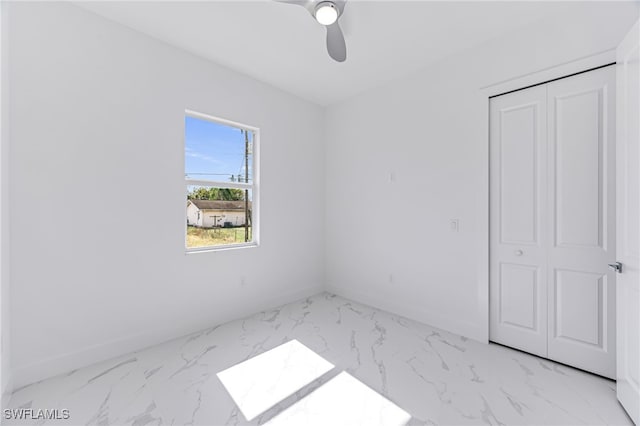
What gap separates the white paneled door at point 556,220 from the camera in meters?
1.95

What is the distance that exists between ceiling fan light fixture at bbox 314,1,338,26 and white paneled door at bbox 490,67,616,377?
167cm

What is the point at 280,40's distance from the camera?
2.46 metres

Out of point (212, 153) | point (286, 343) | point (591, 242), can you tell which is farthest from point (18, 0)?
point (591, 242)

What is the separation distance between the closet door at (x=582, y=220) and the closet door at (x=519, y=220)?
0.21ft

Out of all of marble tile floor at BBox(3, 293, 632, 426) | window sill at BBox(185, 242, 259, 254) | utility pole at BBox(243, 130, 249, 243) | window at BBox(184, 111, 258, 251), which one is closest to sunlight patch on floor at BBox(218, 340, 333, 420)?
marble tile floor at BBox(3, 293, 632, 426)

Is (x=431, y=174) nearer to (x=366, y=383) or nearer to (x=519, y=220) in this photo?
(x=519, y=220)

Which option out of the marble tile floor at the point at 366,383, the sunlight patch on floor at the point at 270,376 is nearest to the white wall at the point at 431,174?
the marble tile floor at the point at 366,383

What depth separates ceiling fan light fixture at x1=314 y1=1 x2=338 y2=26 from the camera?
178cm

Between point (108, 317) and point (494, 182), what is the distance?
3.50 metres

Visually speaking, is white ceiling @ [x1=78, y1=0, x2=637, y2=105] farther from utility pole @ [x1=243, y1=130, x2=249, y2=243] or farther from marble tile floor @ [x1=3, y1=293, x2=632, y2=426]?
marble tile floor @ [x1=3, y1=293, x2=632, y2=426]

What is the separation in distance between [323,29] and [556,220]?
8.09ft

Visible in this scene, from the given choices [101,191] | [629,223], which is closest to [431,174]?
[629,223]

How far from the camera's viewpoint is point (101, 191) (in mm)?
2166

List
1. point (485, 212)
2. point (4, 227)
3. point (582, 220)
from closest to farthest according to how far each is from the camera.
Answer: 1. point (4, 227)
2. point (582, 220)
3. point (485, 212)
